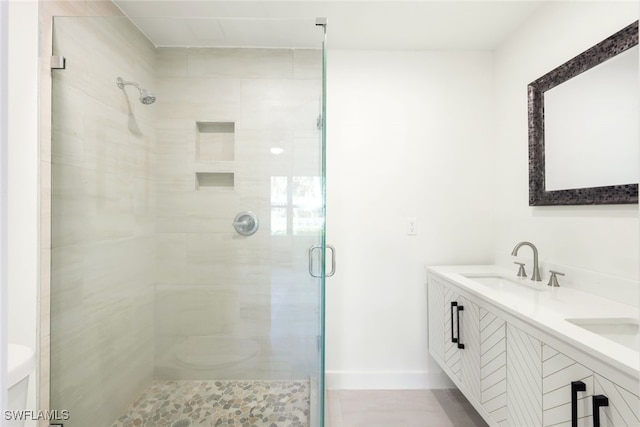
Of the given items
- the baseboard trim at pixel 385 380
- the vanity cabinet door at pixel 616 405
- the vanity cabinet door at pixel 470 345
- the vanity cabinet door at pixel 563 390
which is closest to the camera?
the vanity cabinet door at pixel 616 405

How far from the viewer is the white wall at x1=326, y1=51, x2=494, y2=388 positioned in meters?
2.07

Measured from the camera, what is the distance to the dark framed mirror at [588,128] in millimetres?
1194

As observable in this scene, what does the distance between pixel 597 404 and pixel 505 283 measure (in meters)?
0.95

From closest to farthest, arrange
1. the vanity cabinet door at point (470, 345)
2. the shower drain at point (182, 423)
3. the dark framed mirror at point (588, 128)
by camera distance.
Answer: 1. the dark framed mirror at point (588, 128)
2. the shower drain at point (182, 423)
3. the vanity cabinet door at point (470, 345)

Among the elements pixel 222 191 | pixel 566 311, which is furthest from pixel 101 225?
pixel 566 311

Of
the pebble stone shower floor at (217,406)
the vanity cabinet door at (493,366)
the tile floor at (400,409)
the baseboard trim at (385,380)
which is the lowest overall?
the tile floor at (400,409)

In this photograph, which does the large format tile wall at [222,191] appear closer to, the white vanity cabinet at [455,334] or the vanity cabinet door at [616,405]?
the white vanity cabinet at [455,334]

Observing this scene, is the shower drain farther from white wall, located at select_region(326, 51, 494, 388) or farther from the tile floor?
white wall, located at select_region(326, 51, 494, 388)

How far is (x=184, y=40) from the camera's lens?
1345mm

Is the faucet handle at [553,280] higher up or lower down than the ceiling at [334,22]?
lower down

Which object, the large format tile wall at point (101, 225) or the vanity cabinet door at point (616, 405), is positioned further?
the large format tile wall at point (101, 225)

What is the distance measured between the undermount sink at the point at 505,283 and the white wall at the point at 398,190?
0.98 ft

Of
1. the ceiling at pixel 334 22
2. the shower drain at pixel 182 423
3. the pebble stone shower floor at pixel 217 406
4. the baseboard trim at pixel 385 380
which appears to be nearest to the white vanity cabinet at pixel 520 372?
the baseboard trim at pixel 385 380

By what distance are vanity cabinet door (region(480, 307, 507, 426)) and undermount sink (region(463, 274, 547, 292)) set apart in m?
0.28
